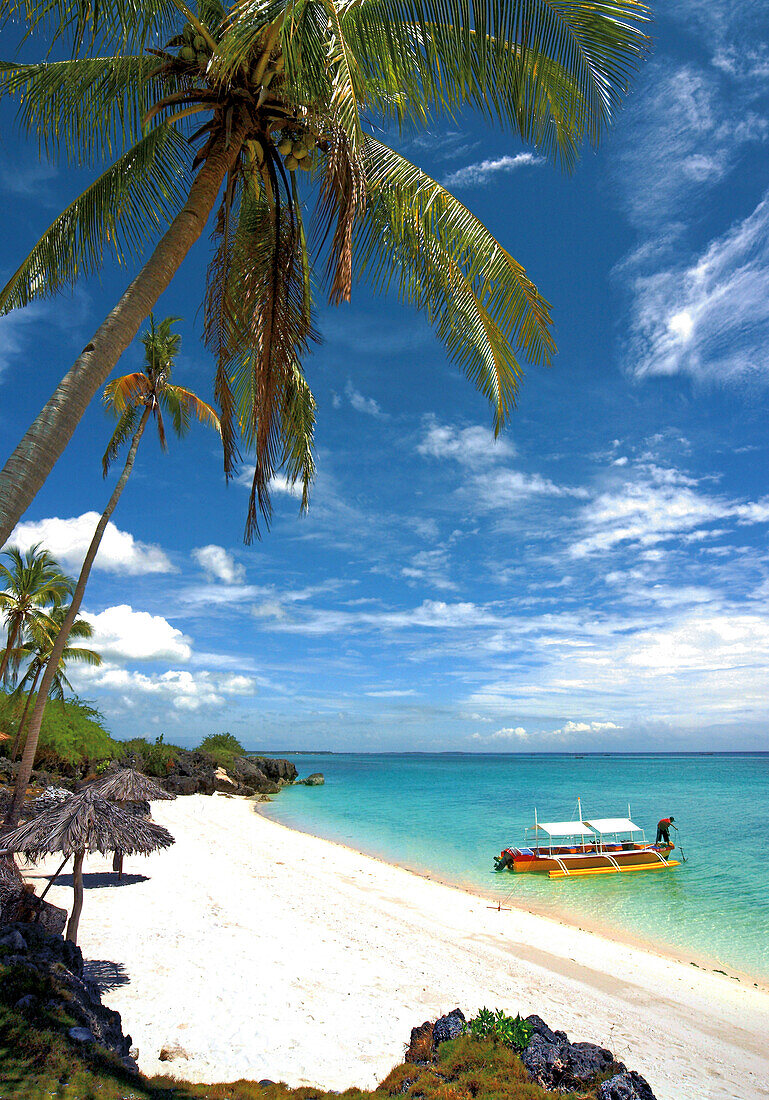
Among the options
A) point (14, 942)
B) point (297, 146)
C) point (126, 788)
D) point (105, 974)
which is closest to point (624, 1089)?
point (14, 942)

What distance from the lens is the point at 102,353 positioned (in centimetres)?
356

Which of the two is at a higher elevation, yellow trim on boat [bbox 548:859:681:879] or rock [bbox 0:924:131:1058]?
rock [bbox 0:924:131:1058]

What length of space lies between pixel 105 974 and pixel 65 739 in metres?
18.3

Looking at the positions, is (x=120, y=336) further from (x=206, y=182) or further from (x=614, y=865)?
(x=614, y=865)

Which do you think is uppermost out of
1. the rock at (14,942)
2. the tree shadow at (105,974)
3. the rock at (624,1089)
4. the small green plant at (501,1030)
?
the rock at (14,942)

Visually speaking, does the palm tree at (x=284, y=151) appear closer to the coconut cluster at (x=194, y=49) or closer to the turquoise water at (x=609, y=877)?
the coconut cluster at (x=194, y=49)

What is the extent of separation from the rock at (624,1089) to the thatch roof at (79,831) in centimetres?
508

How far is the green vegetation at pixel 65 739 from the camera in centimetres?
2234

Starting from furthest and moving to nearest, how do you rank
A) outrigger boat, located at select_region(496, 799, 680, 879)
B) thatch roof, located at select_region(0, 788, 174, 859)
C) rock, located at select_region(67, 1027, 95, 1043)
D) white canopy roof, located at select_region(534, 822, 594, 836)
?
1. white canopy roof, located at select_region(534, 822, 594, 836)
2. outrigger boat, located at select_region(496, 799, 680, 879)
3. thatch roof, located at select_region(0, 788, 174, 859)
4. rock, located at select_region(67, 1027, 95, 1043)

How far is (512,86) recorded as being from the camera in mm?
4508

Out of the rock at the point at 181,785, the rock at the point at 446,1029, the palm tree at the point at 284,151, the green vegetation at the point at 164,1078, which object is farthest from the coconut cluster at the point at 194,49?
the rock at the point at 181,785

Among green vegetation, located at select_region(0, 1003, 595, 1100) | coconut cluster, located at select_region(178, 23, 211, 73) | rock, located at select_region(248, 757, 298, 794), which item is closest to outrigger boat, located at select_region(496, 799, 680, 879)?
green vegetation, located at select_region(0, 1003, 595, 1100)

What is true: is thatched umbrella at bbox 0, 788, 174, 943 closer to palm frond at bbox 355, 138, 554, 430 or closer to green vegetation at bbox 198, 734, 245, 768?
palm frond at bbox 355, 138, 554, 430

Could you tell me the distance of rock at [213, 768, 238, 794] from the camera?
1326 inches
